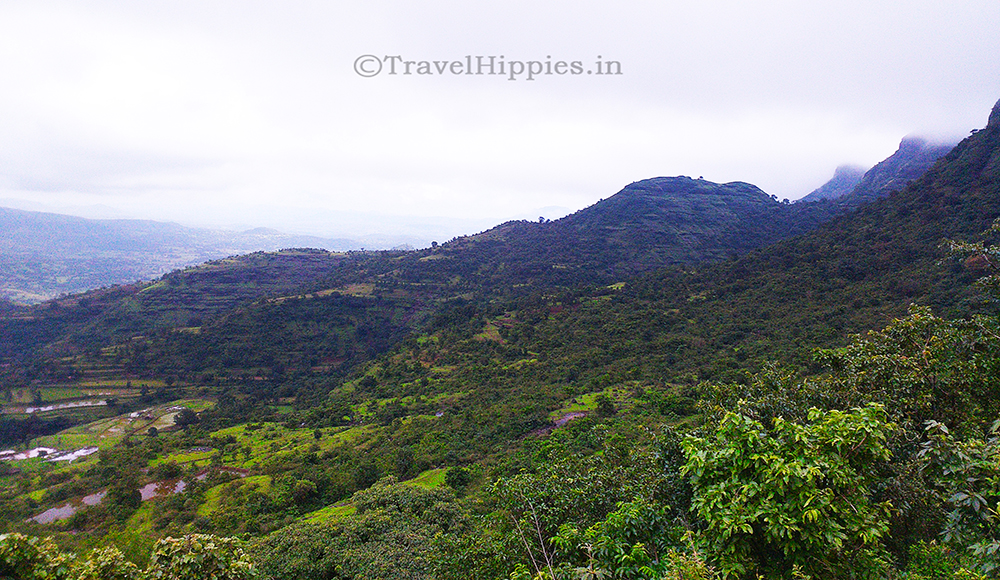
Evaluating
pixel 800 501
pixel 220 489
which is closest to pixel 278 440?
pixel 220 489

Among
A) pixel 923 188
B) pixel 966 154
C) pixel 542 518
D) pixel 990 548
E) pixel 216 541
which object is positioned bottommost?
pixel 542 518

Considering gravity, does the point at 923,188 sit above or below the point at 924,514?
above

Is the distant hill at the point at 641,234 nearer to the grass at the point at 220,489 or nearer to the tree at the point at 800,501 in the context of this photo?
the grass at the point at 220,489

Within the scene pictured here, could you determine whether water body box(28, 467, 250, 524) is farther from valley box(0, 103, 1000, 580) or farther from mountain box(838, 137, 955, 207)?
mountain box(838, 137, 955, 207)

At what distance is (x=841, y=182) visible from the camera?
174 m

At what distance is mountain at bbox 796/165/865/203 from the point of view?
16859cm

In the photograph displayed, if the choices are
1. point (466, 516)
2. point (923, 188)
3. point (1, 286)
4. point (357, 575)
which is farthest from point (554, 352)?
point (1, 286)

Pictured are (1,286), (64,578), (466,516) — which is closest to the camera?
(64,578)

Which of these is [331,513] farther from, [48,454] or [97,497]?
[48,454]

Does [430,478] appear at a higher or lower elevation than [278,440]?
higher

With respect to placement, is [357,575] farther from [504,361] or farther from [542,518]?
[504,361]

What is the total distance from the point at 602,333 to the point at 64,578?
47.1 meters

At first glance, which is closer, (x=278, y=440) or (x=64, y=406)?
(x=278, y=440)

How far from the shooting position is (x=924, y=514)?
5820 millimetres
